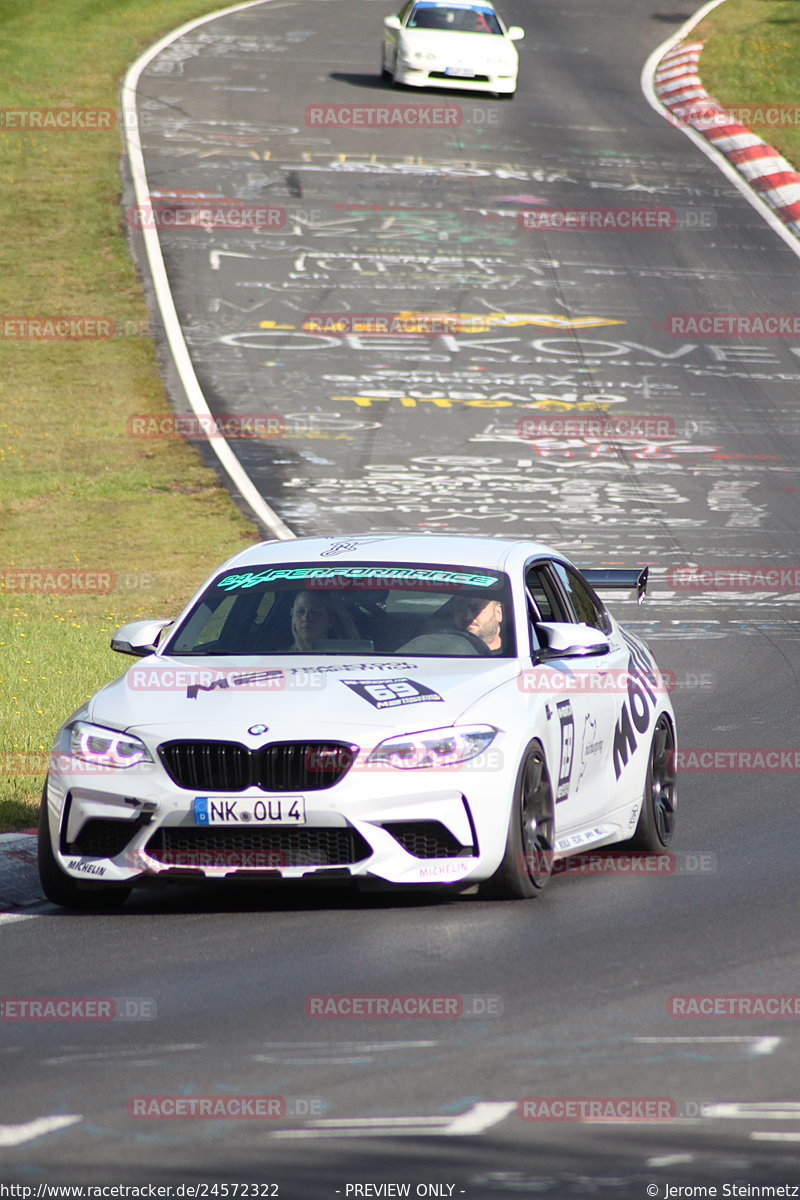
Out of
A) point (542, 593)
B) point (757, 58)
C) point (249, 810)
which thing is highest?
point (249, 810)

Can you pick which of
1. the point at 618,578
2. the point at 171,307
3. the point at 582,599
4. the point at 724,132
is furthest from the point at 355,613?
the point at 724,132

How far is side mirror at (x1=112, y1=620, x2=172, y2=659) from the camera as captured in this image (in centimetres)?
905

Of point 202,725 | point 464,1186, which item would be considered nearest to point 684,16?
point 202,725

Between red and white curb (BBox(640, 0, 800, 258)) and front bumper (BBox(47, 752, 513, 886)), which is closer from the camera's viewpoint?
front bumper (BBox(47, 752, 513, 886))

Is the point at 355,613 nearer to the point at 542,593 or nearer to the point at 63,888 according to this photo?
the point at 542,593

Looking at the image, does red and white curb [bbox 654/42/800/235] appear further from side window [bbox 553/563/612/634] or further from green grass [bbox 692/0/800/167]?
side window [bbox 553/563/612/634]

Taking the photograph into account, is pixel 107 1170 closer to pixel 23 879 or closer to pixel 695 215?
pixel 23 879

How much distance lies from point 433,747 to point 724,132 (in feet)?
106

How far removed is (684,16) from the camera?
50000 mm

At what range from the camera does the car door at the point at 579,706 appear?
882cm

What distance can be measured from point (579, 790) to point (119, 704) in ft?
6.94

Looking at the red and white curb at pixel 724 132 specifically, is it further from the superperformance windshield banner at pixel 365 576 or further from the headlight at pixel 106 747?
the headlight at pixel 106 747

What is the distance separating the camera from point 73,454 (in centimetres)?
2358

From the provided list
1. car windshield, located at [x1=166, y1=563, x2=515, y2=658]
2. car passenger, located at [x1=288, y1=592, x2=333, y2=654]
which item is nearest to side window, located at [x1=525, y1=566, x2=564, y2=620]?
car windshield, located at [x1=166, y1=563, x2=515, y2=658]
